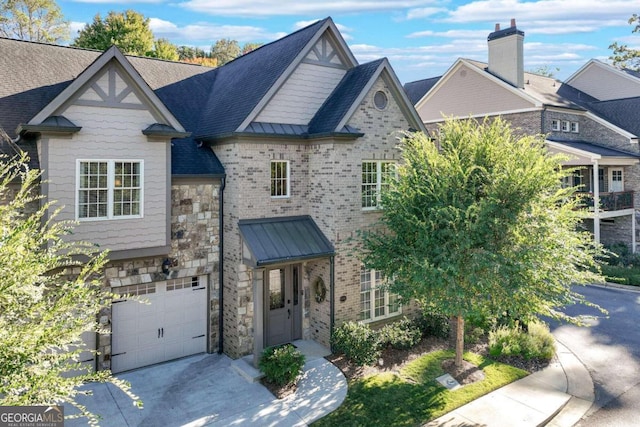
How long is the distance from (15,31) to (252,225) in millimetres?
31863

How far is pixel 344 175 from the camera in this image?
13500 mm

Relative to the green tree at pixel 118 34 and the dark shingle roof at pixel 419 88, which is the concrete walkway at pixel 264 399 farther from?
the green tree at pixel 118 34

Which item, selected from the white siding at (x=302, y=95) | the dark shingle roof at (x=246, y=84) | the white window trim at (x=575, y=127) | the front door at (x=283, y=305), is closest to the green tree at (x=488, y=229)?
the front door at (x=283, y=305)

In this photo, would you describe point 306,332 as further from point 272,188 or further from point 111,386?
point 111,386

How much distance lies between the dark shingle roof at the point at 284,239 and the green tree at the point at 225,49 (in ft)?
168

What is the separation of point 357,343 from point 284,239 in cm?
365

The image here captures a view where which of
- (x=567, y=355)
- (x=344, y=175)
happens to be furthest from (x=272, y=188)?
(x=567, y=355)

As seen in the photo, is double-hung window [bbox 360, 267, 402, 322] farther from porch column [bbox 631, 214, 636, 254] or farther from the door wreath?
porch column [bbox 631, 214, 636, 254]

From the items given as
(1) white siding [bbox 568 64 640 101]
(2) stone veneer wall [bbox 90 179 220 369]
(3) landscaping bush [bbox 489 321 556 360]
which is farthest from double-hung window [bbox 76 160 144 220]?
(1) white siding [bbox 568 64 640 101]

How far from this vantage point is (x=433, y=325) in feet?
47.1

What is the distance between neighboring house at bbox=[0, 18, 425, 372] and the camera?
10969mm

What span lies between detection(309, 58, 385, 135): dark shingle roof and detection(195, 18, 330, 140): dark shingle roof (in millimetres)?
1828

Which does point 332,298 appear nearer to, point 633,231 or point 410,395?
point 410,395

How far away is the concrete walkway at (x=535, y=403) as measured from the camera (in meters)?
9.70
